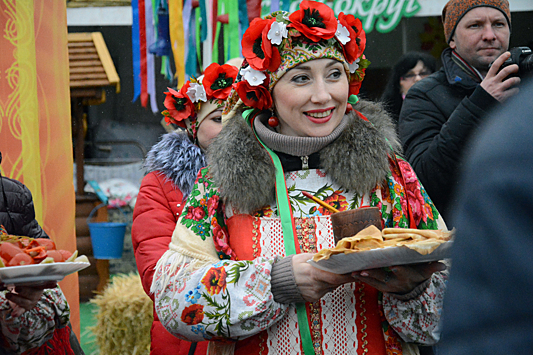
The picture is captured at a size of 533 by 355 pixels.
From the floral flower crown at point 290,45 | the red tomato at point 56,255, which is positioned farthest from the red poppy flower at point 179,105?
the red tomato at point 56,255

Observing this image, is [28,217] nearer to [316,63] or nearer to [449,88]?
[316,63]

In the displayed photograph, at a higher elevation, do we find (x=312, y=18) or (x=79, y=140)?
(x=312, y=18)

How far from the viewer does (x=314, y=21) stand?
1.95 metres

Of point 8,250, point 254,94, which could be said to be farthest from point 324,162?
point 8,250

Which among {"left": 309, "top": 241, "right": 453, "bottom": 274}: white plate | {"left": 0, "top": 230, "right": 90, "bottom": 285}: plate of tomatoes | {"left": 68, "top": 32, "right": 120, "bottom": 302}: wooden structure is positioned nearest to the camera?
{"left": 309, "top": 241, "right": 453, "bottom": 274}: white plate

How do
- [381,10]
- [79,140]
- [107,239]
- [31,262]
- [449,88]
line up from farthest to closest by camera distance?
1. [79,140]
2. [107,239]
3. [381,10]
4. [449,88]
5. [31,262]

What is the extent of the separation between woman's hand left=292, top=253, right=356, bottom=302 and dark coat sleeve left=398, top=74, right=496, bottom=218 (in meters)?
1.07

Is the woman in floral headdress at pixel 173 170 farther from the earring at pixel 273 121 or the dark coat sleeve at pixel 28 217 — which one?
the earring at pixel 273 121

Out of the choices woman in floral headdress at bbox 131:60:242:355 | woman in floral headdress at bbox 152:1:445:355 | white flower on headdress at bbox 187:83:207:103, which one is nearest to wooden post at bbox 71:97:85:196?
woman in floral headdress at bbox 131:60:242:355

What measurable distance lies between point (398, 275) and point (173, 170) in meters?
1.62

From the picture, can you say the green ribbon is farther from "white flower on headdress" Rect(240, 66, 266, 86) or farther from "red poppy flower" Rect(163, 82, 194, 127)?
"red poppy flower" Rect(163, 82, 194, 127)

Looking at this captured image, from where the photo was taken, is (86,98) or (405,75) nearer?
(405,75)

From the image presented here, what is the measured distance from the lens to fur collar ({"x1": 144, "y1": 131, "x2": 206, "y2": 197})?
9.45 feet

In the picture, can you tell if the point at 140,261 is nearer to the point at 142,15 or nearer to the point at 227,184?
the point at 227,184
